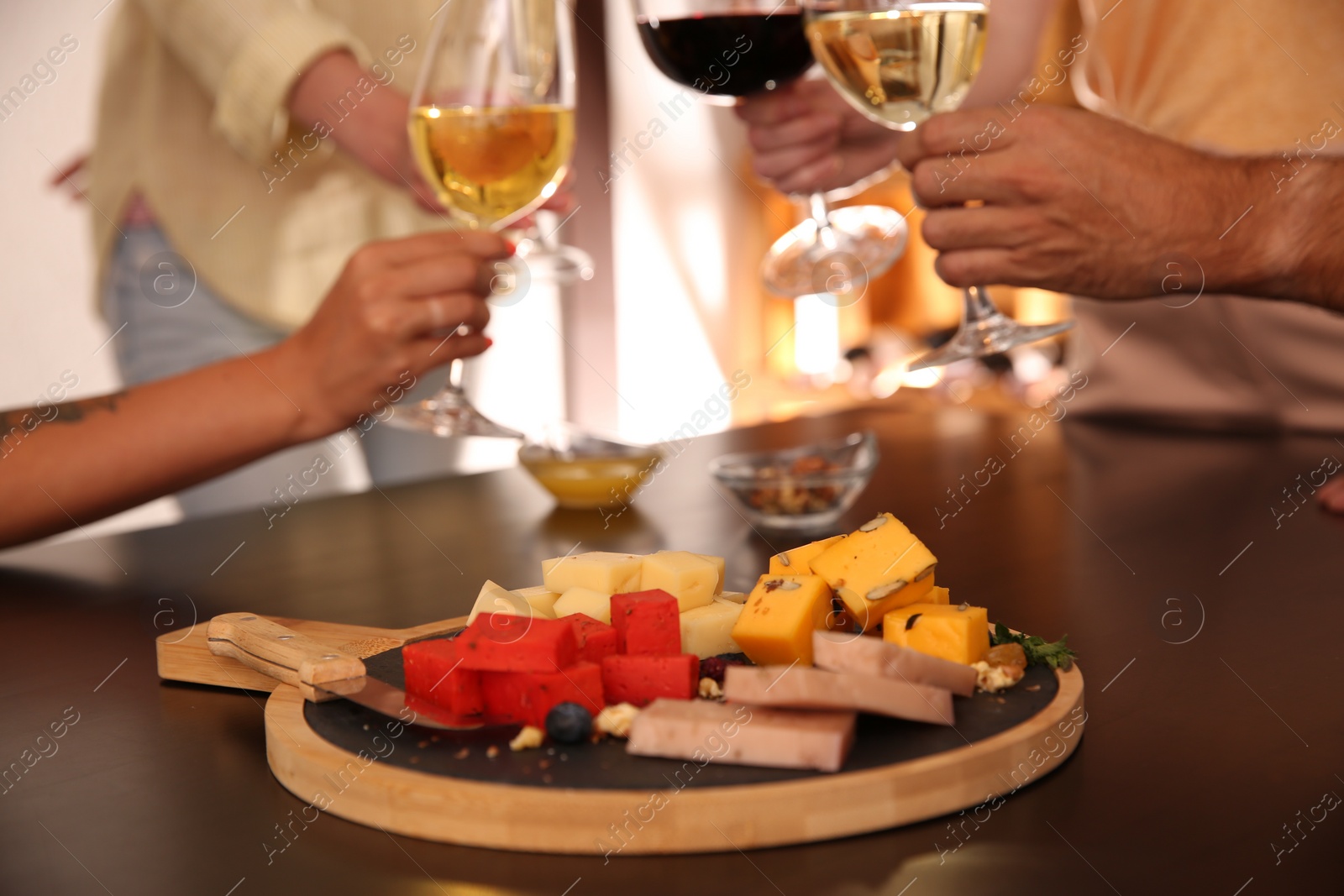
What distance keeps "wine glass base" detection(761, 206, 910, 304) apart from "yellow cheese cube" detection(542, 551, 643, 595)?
42 centimetres

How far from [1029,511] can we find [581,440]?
0.49m

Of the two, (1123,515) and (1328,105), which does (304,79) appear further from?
(1328,105)

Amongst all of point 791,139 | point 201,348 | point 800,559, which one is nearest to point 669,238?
point 201,348

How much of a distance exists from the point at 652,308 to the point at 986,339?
309 cm

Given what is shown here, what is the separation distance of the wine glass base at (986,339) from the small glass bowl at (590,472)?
0.39 meters

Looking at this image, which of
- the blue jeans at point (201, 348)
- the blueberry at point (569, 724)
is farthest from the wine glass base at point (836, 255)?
the blue jeans at point (201, 348)

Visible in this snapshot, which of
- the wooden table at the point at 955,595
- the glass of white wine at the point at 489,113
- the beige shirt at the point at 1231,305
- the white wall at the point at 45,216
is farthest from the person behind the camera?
the white wall at the point at 45,216

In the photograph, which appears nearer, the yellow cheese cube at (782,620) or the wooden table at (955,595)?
the wooden table at (955,595)

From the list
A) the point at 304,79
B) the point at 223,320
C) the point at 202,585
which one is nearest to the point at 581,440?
the point at 202,585

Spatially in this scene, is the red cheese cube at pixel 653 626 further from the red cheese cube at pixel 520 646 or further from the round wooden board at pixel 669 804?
the round wooden board at pixel 669 804

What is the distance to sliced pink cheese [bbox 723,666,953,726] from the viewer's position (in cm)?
61

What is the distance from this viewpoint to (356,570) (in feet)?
3.71

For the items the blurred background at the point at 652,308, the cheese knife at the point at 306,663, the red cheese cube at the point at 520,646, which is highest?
the red cheese cube at the point at 520,646

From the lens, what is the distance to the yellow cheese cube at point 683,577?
2.58 feet
